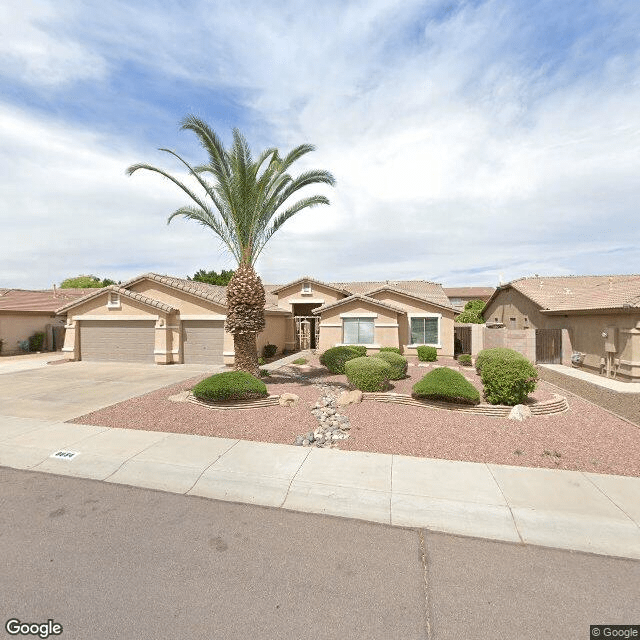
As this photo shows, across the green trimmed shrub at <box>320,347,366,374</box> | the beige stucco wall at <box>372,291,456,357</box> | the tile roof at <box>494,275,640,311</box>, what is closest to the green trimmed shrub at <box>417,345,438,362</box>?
the beige stucco wall at <box>372,291,456,357</box>

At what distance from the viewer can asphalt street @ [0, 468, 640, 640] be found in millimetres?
3465

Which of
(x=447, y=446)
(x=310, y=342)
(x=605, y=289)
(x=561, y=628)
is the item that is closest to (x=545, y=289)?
(x=605, y=289)

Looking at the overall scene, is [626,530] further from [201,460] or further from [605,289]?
[605,289]

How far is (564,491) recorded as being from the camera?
5.94m

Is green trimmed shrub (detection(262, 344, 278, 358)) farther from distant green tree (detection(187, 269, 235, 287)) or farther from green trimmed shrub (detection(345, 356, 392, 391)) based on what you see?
distant green tree (detection(187, 269, 235, 287))

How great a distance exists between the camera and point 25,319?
26422mm

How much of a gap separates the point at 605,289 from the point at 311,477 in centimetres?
1983

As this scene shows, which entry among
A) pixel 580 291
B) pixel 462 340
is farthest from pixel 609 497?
pixel 580 291

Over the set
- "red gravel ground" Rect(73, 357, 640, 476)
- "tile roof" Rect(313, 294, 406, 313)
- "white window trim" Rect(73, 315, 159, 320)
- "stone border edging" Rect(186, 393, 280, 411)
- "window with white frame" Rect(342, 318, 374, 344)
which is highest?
"tile roof" Rect(313, 294, 406, 313)

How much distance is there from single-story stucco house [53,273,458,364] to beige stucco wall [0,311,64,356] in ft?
24.7

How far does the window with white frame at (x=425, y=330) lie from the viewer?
22.9 meters

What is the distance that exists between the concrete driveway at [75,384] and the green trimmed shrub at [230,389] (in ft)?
11.5

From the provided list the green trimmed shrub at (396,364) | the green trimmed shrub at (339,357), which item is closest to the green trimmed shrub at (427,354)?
the green trimmed shrub at (339,357)

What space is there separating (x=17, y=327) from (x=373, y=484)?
101 feet
